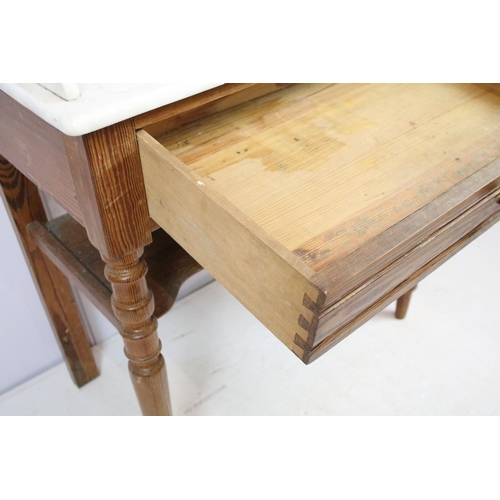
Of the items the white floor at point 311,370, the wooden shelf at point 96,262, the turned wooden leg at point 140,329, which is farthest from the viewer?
the white floor at point 311,370

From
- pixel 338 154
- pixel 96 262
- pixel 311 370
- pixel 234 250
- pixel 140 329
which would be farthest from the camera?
pixel 311 370

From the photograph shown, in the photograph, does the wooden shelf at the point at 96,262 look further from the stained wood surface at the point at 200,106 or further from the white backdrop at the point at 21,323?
the stained wood surface at the point at 200,106

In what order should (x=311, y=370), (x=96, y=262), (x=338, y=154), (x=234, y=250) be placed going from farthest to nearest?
(x=311, y=370) → (x=96, y=262) → (x=338, y=154) → (x=234, y=250)

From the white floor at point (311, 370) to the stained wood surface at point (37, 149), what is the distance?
536 mm

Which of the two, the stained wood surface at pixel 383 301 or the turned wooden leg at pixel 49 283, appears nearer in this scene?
the stained wood surface at pixel 383 301

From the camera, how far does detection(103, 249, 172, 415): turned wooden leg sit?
0.59 m

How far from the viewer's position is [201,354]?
1.06 m

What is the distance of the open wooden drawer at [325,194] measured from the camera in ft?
1.28

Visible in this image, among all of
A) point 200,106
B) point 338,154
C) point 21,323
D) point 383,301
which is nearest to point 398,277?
point 383,301

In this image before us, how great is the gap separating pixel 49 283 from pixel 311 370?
52 cm

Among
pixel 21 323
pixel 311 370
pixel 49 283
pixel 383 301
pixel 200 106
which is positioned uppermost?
pixel 200 106

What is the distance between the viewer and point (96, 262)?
0.75m

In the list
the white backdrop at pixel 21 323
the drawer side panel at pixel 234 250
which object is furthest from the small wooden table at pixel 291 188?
the white backdrop at pixel 21 323

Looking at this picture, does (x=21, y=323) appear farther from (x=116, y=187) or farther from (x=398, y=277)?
(x=398, y=277)
